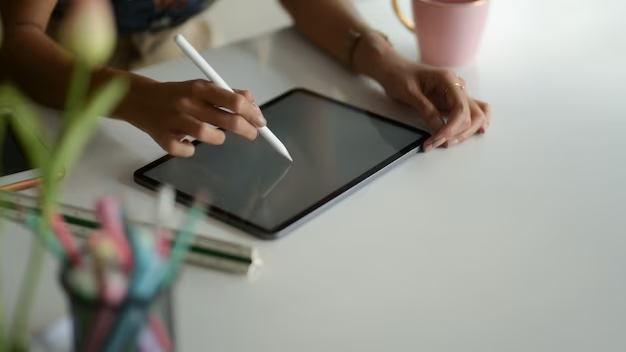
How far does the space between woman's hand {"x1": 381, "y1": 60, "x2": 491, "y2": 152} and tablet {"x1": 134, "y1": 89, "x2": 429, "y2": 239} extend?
0.03 m

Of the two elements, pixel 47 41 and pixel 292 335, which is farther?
pixel 47 41

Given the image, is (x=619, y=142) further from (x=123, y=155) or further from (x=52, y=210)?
(x=52, y=210)

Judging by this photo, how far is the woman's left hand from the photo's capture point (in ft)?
2.60

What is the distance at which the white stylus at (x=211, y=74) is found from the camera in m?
0.70

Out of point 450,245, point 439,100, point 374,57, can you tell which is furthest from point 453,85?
point 450,245

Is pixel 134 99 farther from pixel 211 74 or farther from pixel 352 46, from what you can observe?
pixel 352 46

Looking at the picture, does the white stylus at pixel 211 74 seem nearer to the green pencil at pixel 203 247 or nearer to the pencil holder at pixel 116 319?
the green pencil at pixel 203 247

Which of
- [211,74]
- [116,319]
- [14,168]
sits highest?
[116,319]

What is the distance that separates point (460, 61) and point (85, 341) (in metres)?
0.73

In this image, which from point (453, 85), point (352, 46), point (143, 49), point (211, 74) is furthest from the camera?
point (143, 49)

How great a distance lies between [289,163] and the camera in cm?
76

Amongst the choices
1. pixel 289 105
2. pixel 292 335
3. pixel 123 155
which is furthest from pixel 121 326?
pixel 289 105

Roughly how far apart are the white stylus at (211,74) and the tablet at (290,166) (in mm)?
16

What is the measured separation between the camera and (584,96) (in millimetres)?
890
